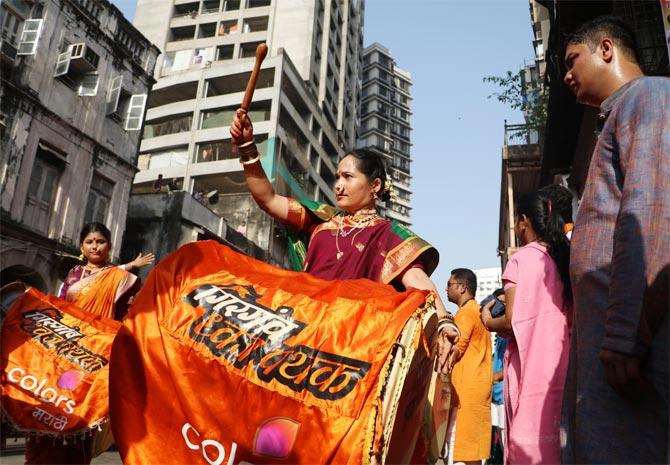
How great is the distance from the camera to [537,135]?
1725 cm

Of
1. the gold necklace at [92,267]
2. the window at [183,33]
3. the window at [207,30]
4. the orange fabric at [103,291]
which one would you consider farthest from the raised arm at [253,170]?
the window at [183,33]

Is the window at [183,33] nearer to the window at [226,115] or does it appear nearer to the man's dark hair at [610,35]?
the window at [226,115]

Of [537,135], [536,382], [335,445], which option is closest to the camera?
[335,445]

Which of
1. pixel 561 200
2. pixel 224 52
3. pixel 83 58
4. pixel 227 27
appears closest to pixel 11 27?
pixel 83 58

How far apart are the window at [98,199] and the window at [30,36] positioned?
12.6 feet

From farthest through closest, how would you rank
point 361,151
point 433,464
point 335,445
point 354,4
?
point 354,4
point 361,151
point 433,464
point 335,445

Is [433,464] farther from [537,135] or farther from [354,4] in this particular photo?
[354,4]

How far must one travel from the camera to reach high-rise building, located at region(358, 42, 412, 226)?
6856cm

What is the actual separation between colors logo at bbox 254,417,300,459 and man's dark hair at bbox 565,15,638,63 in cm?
181

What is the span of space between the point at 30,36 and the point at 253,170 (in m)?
14.2

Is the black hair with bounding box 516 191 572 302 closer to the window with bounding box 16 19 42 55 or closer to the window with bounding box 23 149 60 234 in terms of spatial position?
the window with bounding box 23 149 60 234

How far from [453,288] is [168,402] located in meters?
4.14

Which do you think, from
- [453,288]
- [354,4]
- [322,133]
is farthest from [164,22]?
[453,288]

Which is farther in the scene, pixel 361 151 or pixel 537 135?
pixel 537 135
